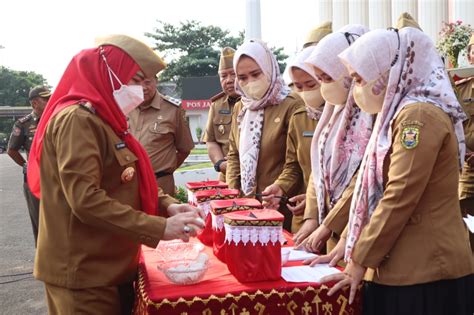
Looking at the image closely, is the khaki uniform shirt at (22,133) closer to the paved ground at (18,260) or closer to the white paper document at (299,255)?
the paved ground at (18,260)

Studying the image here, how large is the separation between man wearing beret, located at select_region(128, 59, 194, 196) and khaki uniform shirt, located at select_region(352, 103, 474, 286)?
116 inches

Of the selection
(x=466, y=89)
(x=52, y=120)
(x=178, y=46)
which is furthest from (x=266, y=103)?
(x=178, y=46)

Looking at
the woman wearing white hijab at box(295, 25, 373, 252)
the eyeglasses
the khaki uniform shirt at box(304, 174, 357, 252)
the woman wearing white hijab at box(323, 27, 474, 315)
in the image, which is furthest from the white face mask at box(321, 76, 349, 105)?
the woman wearing white hijab at box(323, 27, 474, 315)

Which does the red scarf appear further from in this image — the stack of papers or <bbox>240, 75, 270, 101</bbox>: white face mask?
<bbox>240, 75, 270, 101</bbox>: white face mask

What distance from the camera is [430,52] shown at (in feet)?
6.15

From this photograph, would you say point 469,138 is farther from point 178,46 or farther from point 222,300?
point 178,46

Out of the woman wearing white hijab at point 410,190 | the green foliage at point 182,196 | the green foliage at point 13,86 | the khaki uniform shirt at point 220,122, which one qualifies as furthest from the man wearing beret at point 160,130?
the green foliage at point 13,86

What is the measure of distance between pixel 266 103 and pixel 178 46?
34.5 m

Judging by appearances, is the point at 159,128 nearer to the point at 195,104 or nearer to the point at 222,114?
the point at 222,114

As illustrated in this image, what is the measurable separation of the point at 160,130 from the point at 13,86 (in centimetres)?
6375

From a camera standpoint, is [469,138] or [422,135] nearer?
[422,135]

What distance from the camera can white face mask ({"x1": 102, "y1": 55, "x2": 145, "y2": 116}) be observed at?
2.10 meters

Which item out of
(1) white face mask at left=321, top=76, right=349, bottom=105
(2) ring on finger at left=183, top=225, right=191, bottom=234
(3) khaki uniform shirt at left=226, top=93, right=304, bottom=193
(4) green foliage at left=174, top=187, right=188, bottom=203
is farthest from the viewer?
(4) green foliage at left=174, top=187, right=188, bottom=203

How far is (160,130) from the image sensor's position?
4555 mm
